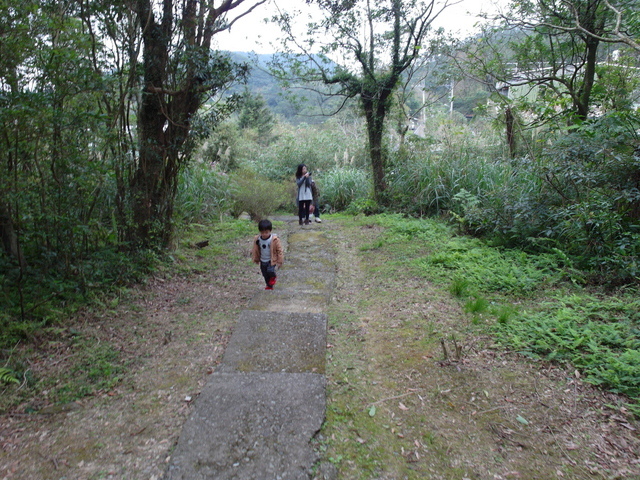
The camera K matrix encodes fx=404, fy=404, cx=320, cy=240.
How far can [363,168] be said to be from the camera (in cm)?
1327

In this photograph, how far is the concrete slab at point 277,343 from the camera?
10.7 ft

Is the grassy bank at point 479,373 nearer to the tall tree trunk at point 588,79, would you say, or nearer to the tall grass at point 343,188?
the tall tree trunk at point 588,79

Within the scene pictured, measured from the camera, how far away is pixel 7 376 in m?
2.88

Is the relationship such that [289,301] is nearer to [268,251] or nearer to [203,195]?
[268,251]

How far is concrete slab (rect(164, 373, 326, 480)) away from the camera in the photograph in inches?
85.9

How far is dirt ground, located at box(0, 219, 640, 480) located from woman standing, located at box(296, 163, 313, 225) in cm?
457

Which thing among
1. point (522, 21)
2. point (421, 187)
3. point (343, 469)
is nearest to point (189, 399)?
point (343, 469)

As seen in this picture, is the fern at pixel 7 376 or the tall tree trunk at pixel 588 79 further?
the tall tree trunk at pixel 588 79

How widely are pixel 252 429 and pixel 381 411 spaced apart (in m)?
Result: 0.86

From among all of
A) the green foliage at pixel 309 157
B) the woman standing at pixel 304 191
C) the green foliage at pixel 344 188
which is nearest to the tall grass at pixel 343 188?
the green foliage at pixel 344 188

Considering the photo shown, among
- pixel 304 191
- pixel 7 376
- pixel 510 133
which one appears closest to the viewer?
pixel 7 376

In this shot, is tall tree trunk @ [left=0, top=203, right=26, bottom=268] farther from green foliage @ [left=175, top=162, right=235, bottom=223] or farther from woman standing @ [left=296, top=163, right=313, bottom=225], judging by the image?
Result: woman standing @ [left=296, top=163, right=313, bottom=225]

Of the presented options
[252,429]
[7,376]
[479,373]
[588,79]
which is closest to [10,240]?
[7,376]

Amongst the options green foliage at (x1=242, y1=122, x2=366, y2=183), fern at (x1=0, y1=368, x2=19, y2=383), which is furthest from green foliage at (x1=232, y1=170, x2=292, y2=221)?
fern at (x1=0, y1=368, x2=19, y2=383)
